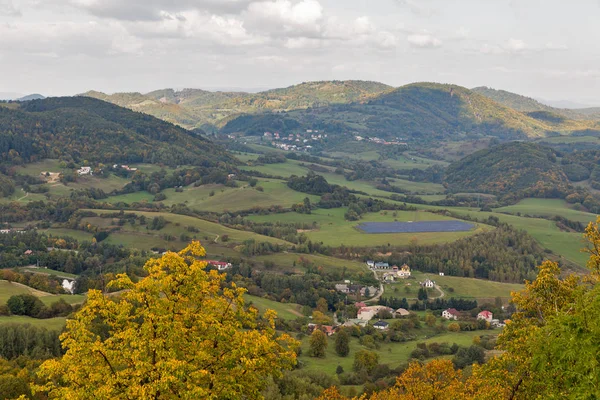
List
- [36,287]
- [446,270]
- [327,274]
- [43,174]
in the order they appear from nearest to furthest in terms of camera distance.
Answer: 1. [36,287]
2. [327,274]
3. [446,270]
4. [43,174]

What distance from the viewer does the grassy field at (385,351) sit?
229 feet

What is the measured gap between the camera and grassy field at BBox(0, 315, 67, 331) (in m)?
55.9

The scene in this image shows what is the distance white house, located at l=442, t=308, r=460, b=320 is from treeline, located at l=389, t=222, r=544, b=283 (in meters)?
26.6

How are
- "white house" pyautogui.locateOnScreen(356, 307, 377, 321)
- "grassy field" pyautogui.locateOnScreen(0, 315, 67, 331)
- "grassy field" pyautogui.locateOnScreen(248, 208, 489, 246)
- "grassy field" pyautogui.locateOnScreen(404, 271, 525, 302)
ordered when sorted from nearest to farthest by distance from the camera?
"grassy field" pyautogui.locateOnScreen(0, 315, 67, 331) < "white house" pyautogui.locateOnScreen(356, 307, 377, 321) < "grassy field" pyautogui.locateOnScreen(404, 271, 525, 302) < "grassy field" pyautogui.locateOnScreen(248, 208, 489, 246)

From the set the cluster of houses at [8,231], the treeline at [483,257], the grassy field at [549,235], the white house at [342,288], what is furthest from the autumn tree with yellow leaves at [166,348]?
the cluster of houses at [8,231]

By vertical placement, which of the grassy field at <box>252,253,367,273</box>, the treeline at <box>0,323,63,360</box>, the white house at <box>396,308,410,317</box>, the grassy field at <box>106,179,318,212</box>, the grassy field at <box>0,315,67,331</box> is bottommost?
the white house at <box>396,308,410,317</box>

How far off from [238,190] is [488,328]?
391 feet

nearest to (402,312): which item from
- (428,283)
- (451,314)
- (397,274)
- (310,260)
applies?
(451,314)

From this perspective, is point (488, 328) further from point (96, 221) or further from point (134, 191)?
point (134, 191)

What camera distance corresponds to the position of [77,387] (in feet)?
55.4

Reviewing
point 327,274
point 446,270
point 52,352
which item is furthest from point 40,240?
point 446,270

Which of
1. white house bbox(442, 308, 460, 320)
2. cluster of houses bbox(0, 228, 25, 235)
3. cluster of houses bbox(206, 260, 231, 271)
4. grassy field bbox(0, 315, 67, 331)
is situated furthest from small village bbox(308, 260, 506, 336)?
cluster of houses bbox(0, 228, 25, 235)

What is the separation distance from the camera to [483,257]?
13188 cm

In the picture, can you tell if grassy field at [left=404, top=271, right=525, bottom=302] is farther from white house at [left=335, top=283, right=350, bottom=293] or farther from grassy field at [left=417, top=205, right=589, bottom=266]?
grassy field at [left=417, top=205, right=589, bottom=266]
